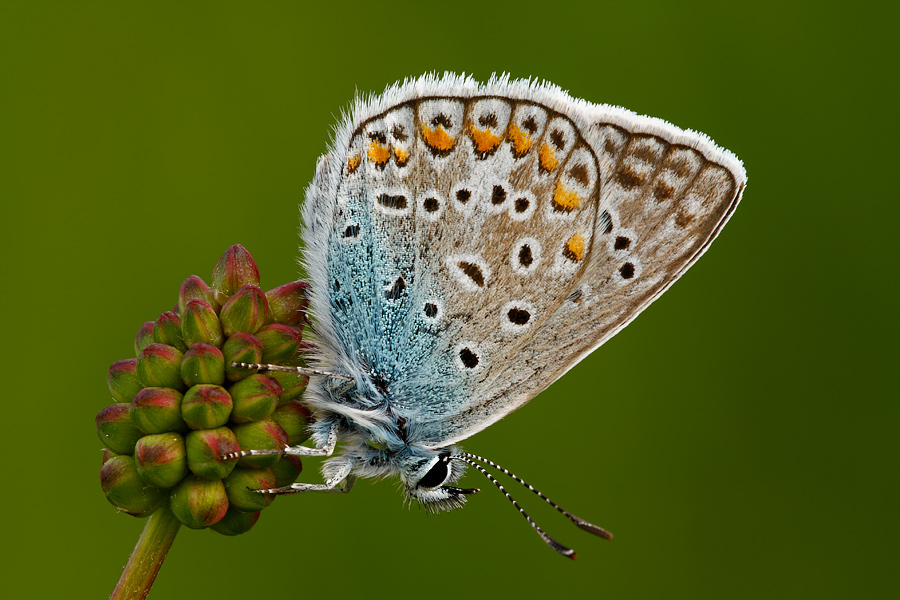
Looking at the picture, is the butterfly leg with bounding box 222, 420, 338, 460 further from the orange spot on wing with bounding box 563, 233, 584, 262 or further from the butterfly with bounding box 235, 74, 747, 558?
the orange spot on wing with bounding box 563, 233, 584, 262

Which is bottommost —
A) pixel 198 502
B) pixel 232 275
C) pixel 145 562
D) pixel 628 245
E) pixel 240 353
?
pixel 145 562

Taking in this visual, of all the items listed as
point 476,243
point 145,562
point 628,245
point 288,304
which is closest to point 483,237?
point 476,243

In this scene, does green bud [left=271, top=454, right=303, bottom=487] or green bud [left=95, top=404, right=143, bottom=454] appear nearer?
green bud [left=95, top=404, right=143, bottom=454]

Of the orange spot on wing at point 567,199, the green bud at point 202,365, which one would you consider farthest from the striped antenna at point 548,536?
the green bud at point 202,365

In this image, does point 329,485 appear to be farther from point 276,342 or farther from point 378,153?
point 378,153

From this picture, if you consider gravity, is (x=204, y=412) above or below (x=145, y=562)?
above

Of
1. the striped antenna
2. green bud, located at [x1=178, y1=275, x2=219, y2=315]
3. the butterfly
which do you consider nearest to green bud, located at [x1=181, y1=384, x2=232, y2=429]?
green bud, located at [x1=178, y1=275, x2=219, y2=315]
